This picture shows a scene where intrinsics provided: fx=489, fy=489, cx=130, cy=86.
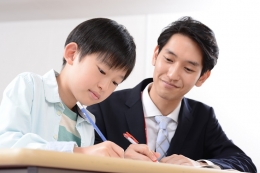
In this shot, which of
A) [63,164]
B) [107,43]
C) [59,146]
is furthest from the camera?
[107,43]

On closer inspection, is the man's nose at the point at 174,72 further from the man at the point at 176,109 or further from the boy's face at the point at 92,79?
the boy's face at the point at 92,79

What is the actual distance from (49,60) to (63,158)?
154cm

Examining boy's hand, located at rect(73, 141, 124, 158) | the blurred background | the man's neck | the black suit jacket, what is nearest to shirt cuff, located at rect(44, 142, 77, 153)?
boy's hand, located at rect(73, 141, 124, 158)

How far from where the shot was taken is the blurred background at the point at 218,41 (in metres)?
2.10

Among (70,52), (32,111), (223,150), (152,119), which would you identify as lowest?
(223,150)

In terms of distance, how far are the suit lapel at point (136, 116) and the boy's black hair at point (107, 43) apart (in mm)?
400

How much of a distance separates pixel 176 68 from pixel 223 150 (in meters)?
0.35

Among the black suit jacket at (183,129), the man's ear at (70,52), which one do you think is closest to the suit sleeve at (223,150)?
the black suit jacket at (183,129)

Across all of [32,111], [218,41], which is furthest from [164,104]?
[32,111]

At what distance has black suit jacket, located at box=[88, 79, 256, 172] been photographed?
1.70m

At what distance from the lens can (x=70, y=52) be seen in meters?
1.36

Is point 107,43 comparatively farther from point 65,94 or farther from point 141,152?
point 141,152

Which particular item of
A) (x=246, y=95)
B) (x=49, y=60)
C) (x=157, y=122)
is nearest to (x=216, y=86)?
(x=246, y=95)

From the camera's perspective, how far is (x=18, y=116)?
3.73ft
